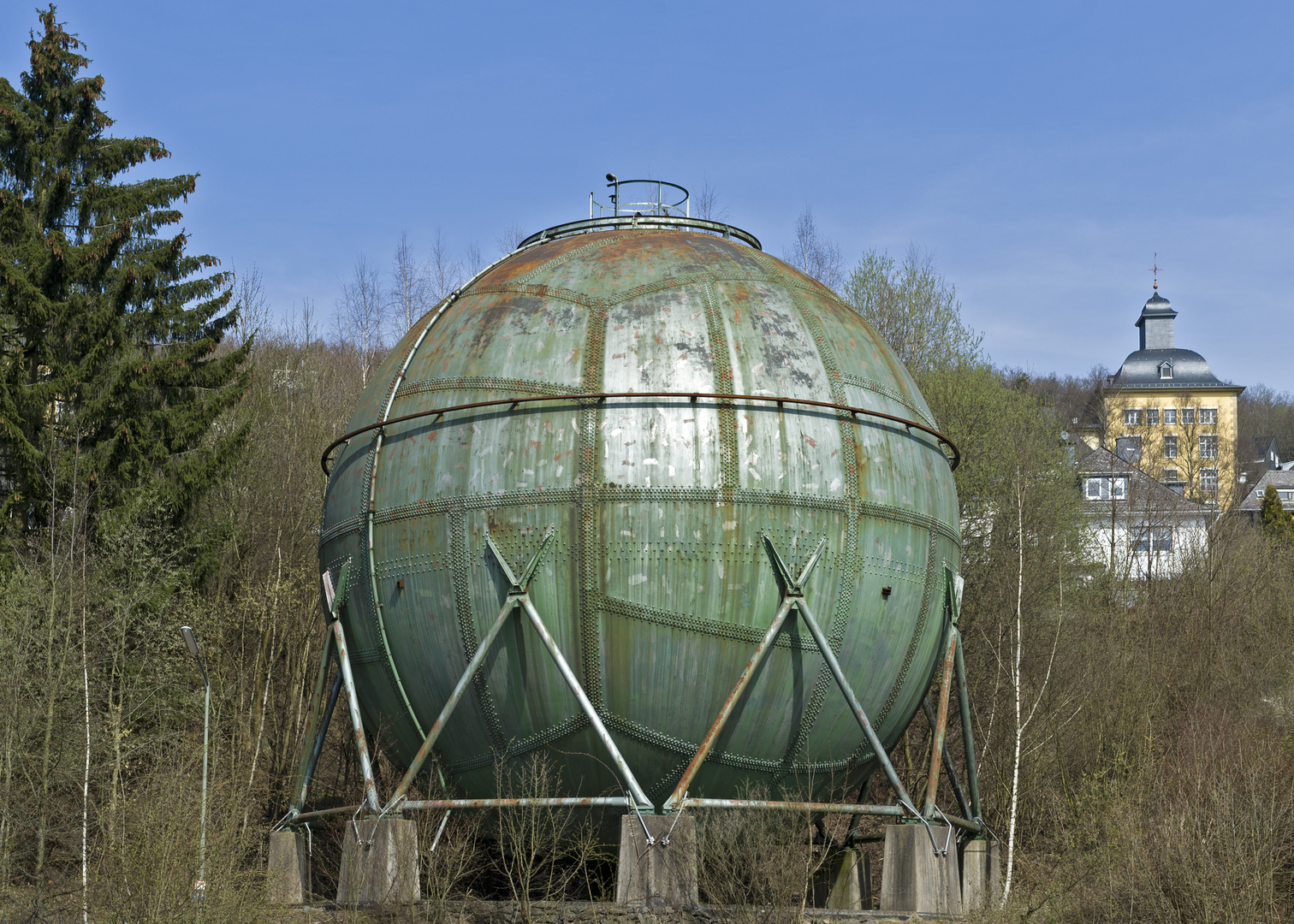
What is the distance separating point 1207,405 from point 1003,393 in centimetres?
5789

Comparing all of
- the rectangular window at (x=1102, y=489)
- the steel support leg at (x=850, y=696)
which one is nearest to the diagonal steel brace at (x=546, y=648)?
the steel support leg at (x=850, y=696)

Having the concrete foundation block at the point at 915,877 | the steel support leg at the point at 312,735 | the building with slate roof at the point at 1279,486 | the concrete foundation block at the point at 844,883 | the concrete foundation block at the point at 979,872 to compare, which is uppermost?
the building with slate roof at the point at 1279,486

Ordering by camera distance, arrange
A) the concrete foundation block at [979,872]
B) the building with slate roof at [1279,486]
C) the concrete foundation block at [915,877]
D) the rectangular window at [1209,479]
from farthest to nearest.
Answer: the building with slate roof at [1279,486], the rectangular window at [1209,479], the concrete foundation block at [979,872], the concrete foundation block at [915,877]

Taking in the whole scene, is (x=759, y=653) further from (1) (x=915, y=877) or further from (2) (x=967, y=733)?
(2) (x=967, y=733)

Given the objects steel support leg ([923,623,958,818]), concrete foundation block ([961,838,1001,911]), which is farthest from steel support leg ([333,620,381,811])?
concrete foundation block ([961,838,1001,911])

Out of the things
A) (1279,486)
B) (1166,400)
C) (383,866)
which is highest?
(1166,400)

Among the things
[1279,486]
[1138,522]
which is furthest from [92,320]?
[1279,486]

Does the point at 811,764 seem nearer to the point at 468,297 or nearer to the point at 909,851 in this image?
the point at 909,851

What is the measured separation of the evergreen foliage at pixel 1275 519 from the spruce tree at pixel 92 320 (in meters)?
38.0

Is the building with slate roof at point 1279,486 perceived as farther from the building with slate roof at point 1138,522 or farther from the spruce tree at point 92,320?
the spruce tree at point 92,320

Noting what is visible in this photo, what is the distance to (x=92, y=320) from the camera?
21578 mm

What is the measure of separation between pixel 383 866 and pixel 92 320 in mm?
14820

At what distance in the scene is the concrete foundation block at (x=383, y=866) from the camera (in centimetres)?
1030

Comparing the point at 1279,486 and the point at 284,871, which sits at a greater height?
the point at 1279,486
